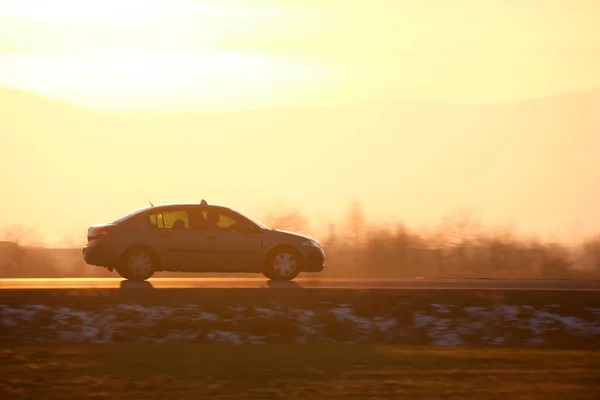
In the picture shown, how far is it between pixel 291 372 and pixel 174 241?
28.5 ft

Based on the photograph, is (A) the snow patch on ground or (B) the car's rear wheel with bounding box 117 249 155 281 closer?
(A) the snow patch on ground

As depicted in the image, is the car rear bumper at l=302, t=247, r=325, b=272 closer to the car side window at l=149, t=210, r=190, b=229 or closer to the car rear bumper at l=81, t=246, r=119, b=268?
the car side window at l=149, t=210, r=190, b=229

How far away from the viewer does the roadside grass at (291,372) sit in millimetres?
15328

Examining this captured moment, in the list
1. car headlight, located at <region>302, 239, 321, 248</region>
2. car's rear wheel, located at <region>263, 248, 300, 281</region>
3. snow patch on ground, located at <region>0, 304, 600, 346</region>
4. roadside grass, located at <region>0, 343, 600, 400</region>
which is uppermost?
car headlight, located at <region>302, 239, 321, 248</region>

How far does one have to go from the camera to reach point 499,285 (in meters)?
27.1

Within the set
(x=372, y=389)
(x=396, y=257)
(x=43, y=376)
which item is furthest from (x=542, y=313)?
(x=396, y=257)

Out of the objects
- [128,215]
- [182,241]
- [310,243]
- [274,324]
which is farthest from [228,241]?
[274,324]

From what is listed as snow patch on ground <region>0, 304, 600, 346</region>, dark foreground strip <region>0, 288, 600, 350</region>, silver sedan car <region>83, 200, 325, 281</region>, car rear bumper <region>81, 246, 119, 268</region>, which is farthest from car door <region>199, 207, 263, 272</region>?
snow patch on ground <region>0, 304, 600, 346</region>

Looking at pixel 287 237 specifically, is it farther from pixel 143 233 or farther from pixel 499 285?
pixel 499 285

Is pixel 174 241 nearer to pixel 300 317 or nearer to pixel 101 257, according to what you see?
pixel 101 257

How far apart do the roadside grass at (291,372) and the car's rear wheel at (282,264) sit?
5.42 meters

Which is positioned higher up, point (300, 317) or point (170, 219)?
point (170, 219)

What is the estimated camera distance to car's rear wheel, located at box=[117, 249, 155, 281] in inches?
996

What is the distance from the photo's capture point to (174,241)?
25.2 metres
